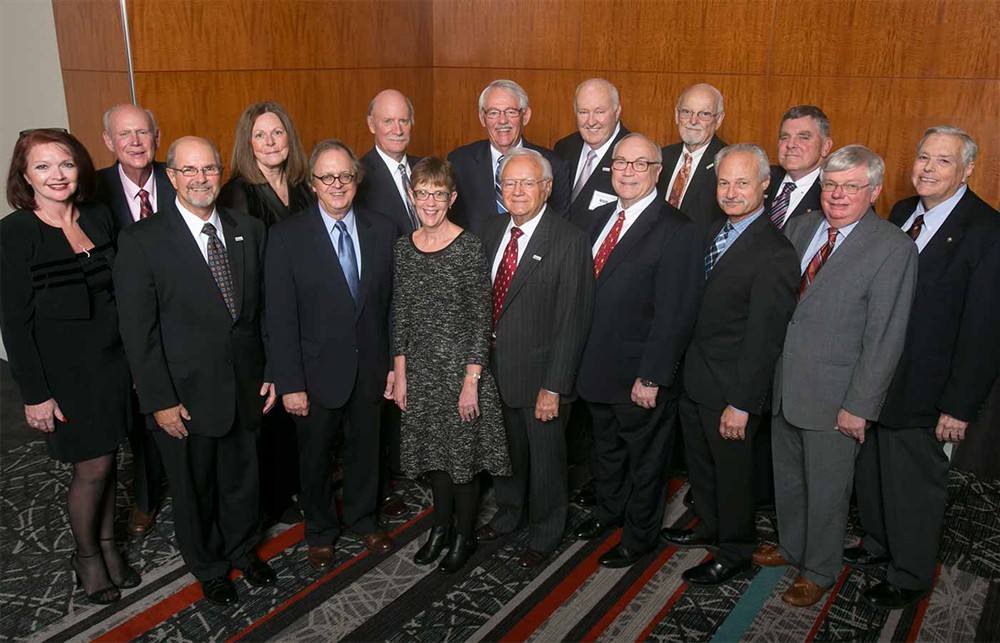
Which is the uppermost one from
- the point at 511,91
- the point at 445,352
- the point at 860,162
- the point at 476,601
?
the point at 511,91

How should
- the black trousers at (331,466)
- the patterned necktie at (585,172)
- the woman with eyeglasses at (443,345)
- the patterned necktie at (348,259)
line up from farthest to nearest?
the patterned necktie at (585,172)
the black trousers at (331,466)
the patterned necktie at (348,259)
the woman with eyeglasses at (443,345)

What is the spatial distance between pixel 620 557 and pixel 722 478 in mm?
613

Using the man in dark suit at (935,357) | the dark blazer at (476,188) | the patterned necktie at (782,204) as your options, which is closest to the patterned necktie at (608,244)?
the dark blazer at (476,188)

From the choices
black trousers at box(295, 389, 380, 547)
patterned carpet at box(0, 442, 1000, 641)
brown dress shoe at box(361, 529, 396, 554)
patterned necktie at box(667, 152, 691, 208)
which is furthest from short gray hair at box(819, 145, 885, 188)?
brown dress shoe at box(361, 529, 396, 554)

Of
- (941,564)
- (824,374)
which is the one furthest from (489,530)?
(941,564)

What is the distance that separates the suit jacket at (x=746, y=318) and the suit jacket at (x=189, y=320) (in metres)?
1.89

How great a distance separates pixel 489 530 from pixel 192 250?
1.89m

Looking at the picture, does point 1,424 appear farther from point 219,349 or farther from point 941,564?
point 941,564

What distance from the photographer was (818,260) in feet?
10.1

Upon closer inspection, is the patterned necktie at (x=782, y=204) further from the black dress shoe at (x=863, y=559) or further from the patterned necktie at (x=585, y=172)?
the black dress shoe at (x=863, y=559)

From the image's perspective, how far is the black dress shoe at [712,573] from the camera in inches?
134

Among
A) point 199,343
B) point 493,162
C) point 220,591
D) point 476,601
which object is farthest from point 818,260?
point 220,591

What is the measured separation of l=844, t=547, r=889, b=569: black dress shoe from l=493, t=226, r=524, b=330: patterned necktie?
1.99 meters

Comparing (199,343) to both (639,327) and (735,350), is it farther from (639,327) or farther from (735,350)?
(735,350)
